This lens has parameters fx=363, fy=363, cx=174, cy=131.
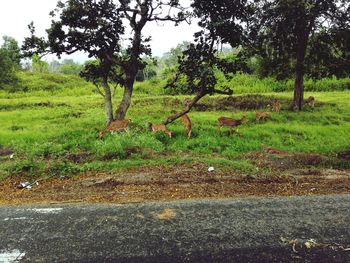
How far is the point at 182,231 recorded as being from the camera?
546 centimetres

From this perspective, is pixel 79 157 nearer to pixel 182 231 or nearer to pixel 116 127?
pixel 116 127

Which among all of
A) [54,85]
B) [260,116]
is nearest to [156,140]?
[260,116]

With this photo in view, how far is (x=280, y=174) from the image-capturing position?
31.3ft

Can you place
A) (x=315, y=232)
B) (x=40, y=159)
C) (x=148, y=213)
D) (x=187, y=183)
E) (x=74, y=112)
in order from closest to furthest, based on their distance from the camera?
(x=315, y=232) < (x=148, y=213) < (x=187, y=183) < (x=40, y=159) < (x=74, y=112)

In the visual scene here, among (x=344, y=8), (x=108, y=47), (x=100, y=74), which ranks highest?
(x=344, y=8)

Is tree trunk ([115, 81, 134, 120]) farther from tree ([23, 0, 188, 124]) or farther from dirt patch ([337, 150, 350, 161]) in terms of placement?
dirt patch ([337, 150, 350, 161])

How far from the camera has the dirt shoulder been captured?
7.61 m

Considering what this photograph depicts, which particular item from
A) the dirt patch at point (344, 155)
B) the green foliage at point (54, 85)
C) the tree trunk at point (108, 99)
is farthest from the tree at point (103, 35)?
the green foliage at point (54, 85)

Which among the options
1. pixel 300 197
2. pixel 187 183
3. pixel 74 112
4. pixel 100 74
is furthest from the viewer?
pixel 74 112

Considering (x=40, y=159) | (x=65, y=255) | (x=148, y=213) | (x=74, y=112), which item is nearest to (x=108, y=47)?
(x=40, y=159)

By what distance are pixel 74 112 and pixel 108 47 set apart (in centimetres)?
824

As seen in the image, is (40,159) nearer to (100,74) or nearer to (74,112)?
(100,74)

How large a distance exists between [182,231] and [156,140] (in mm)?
7844

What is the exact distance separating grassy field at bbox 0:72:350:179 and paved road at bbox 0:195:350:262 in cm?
344
